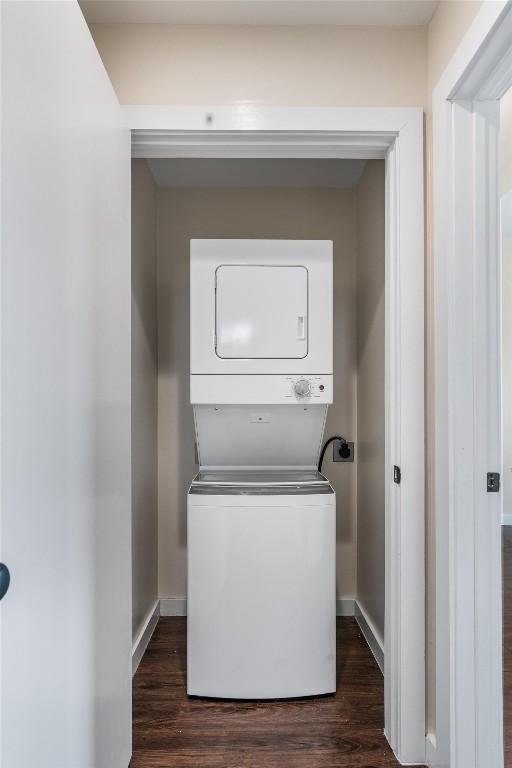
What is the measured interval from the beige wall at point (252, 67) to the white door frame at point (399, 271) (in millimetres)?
60

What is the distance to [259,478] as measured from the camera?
2.15m

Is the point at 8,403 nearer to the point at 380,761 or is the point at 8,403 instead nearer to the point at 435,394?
the point at 435,394

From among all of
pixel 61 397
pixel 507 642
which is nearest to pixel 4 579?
pixel 61 397

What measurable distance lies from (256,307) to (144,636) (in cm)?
163

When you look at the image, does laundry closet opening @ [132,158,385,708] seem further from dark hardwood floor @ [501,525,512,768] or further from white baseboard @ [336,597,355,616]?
dark hardwood floor @ [501,525,512,768]

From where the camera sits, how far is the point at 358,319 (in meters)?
2.77

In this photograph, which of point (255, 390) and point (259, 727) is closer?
point (259, 727)

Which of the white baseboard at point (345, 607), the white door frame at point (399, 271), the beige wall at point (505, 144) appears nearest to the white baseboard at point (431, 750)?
the white door frame at point (399, 271)

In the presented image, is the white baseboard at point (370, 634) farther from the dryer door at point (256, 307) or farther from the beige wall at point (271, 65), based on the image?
the dryer door at point (256, 307)

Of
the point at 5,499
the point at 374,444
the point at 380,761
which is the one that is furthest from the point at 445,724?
the point at 5,499

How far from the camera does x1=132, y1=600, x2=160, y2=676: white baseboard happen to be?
84.7 inches

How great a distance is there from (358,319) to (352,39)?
4.64 feet

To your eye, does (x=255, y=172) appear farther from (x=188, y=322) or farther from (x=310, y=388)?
(x=310, y=388)

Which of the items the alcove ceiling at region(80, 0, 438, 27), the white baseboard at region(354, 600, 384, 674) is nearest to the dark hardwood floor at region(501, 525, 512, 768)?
the white baseboard at region(354, 600, 384, 674)
